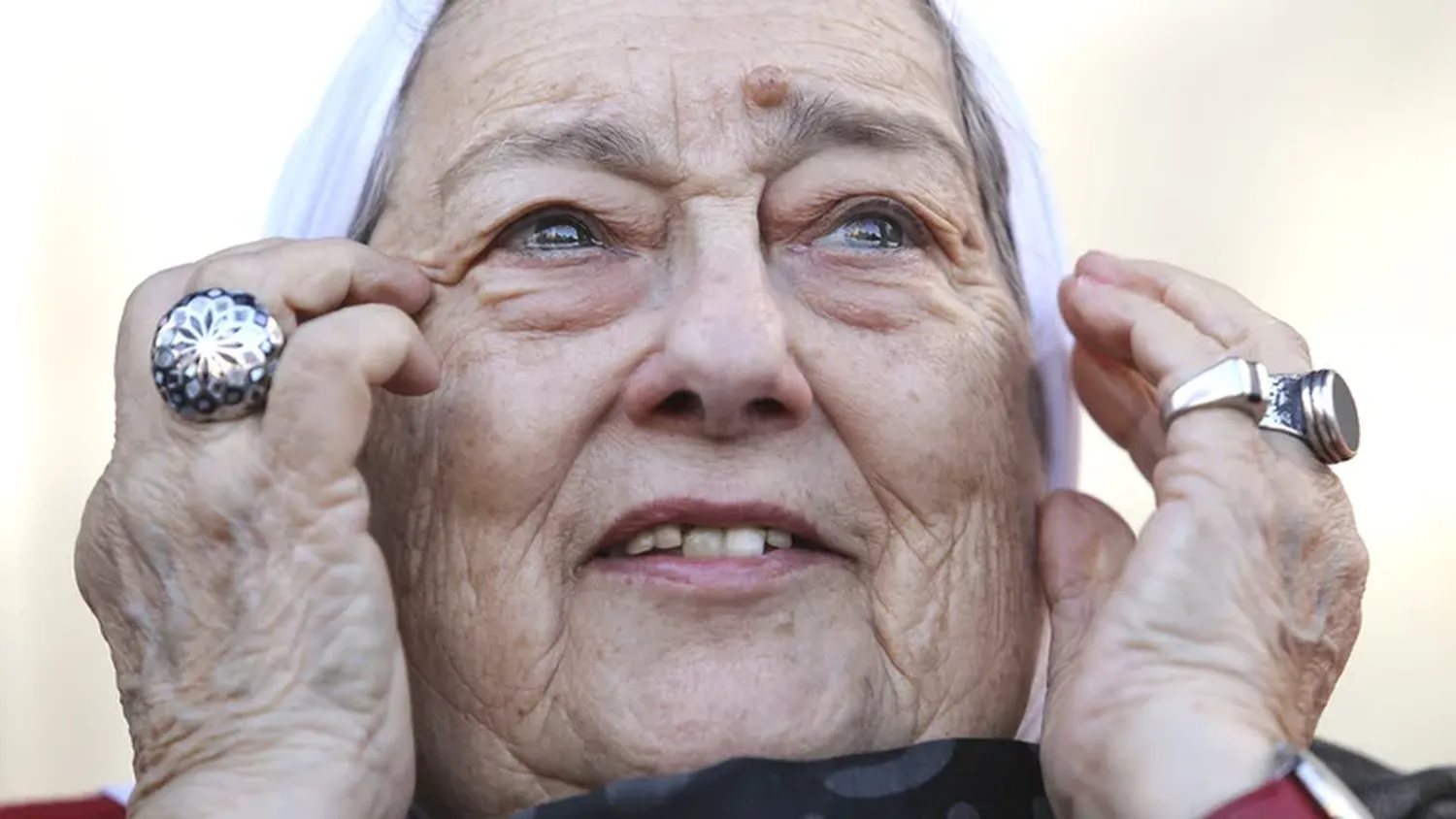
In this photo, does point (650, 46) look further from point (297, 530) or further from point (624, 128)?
point (297, 530)

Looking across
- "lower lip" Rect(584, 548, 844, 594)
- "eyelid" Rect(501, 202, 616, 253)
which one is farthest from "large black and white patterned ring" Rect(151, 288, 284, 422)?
"lower lip" Rect(584, 548, 844, 594)

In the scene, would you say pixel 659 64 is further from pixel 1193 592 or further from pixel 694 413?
pixel 1193 592

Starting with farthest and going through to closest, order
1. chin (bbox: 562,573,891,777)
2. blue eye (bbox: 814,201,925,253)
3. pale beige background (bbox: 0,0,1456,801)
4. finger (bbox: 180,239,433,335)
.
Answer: pale beige background (bbox: 0,0,1456,801) → blue eye (bbox: 814,201,925,253) → finger (bbox: 180,239,433,335) → chin (bbox: 562,573,891,777)

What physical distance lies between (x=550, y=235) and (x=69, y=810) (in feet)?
3.49

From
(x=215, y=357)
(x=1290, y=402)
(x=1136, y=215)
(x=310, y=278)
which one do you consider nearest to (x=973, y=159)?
(x=1290, y=402)

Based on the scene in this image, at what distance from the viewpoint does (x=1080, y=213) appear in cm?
467

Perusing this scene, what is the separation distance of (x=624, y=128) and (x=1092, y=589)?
A: 86cm

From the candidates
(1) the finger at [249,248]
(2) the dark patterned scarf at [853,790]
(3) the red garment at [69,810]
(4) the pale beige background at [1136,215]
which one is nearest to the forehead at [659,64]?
(1) the finger at [249,248]

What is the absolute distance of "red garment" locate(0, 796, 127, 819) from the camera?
2.26 m

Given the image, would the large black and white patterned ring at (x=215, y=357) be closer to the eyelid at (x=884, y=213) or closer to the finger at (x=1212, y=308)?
the eyelid at (x=884, y=213)

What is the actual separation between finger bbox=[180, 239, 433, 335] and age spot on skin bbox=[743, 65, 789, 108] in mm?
498

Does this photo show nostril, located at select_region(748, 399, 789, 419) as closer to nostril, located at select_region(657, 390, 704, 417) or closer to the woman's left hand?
nostril, located at select_region(657, 390, 704, 417)

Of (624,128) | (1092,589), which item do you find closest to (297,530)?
(624,128)

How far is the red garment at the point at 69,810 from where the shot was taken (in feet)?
7.41
